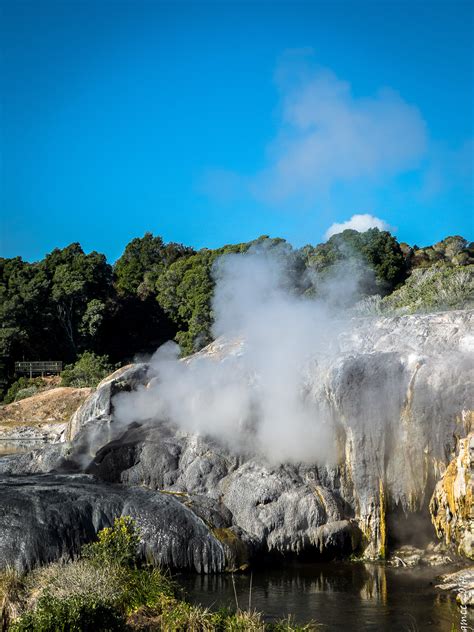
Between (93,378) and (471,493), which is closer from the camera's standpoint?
(471,493)

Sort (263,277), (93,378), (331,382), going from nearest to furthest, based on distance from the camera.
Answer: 1. (331,382)
2. (263,277)
3. (93,378)

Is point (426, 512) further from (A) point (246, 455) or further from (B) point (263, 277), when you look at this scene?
(B) point (263, 277)

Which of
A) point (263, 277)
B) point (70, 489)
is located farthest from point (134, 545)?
point (263, 277)

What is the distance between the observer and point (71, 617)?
23.6 feet

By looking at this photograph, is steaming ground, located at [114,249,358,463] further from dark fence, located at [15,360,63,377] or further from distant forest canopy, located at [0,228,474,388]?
dark fence, located at [15,360,63,377]

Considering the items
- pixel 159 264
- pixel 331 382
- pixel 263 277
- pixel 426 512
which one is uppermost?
pixel 159 264

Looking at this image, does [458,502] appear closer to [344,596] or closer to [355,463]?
[355,463]

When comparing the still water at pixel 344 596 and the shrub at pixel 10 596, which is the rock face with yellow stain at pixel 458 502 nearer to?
the still water at pixel 344 596

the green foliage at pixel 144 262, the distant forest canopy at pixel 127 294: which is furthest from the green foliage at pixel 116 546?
the green foliage at pixel 144 262

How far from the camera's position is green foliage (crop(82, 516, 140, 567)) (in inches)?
383

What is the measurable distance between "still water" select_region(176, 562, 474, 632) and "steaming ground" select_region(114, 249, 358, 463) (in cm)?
225

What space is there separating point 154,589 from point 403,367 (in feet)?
18.9

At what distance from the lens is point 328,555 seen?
11.9 m

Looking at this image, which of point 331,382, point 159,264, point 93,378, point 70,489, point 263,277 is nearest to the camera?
point 70,489
